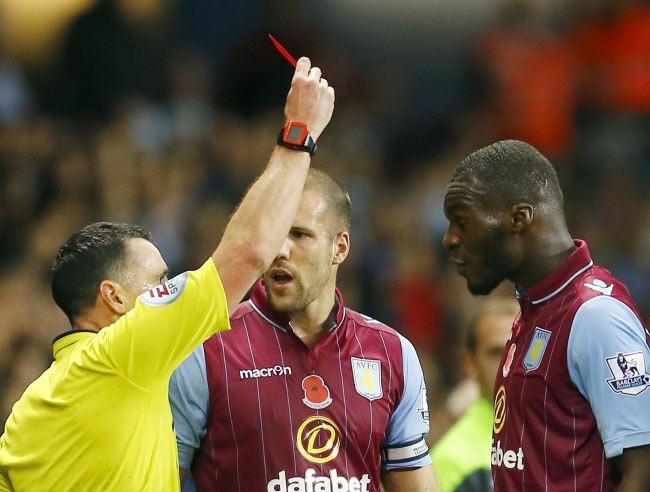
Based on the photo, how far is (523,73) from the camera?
10328 millimetres

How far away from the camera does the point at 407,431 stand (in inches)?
182

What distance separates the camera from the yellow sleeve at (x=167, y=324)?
3.62m

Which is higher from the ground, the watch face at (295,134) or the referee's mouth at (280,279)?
the watch face at (295,134)

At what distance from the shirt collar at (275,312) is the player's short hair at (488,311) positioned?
4.12 ft

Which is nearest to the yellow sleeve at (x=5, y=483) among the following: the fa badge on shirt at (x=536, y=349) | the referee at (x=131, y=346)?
the referee at (x=131, y=346)

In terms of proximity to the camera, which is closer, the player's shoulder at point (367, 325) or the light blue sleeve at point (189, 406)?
the light blue sleeve at point (189, 406)

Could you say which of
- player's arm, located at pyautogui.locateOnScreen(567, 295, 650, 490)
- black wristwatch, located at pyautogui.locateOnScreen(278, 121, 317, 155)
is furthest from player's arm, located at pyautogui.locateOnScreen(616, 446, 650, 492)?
black wristwatch, located at pyautogui.locateOnScreen(278, 121, 317, 155)

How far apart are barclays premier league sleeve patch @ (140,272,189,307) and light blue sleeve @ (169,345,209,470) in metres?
0.76

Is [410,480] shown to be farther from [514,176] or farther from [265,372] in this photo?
[514,176]

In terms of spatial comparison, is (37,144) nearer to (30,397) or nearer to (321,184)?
(321,184)

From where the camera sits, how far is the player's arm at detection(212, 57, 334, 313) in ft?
12.1

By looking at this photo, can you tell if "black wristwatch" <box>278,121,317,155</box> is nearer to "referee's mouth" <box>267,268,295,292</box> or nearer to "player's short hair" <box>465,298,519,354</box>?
"referee's mouth" <box>267,268,295,292</box>

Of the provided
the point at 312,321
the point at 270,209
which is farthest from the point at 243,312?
the point at 270,209

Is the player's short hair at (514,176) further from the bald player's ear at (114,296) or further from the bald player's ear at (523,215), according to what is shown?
the bald player's ear at (114,296)
